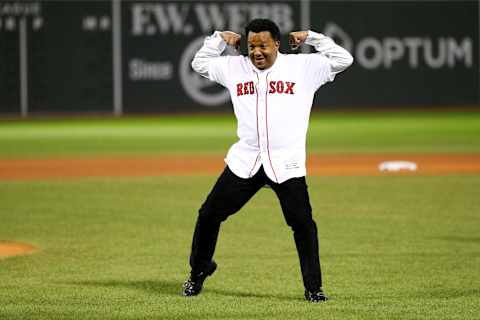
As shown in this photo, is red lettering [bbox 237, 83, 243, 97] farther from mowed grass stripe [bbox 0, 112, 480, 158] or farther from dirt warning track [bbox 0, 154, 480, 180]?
mowed grass stripe [bbox 0, 112, 480, 158]

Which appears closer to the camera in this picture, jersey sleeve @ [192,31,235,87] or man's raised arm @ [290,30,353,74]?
man's raised arm @ [290,30,353,74]

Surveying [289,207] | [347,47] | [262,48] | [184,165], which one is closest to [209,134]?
[184,165]

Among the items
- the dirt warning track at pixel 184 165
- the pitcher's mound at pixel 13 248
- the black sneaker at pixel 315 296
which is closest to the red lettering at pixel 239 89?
the black sneaker at pixel 315 296

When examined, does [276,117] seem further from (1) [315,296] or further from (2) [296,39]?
(1) [315,296]

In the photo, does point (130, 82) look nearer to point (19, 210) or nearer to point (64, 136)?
point (64, 136)

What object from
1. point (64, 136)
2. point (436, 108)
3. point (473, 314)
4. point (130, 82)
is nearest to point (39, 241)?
point (473, 314)

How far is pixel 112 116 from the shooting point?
32.0 m

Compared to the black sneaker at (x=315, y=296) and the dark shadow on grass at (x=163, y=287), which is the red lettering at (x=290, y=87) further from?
the dark shadow on grass at (x=163, y=287)

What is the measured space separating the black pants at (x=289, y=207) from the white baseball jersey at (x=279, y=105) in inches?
2.9

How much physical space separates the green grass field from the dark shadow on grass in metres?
0.01

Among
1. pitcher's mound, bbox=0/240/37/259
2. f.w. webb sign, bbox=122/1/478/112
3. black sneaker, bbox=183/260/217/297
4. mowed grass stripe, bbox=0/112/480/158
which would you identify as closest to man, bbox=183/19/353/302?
black sneaker, bbox=183/260/217/297

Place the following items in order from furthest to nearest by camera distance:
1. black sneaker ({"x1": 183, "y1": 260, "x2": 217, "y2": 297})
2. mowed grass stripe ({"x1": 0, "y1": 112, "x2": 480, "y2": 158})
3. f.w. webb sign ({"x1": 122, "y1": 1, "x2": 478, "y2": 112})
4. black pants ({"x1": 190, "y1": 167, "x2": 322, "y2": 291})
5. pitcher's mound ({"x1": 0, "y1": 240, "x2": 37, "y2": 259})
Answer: f.w. webb sign ({"x1": 122, "y1": 1, "x2": 478, "y2": 112}), mowed grass stripe ({"x1": 0, "y1": 112, "x2": 480, "y2": 158}), pitcher's mound ({"x1": 0, "y1": 240, "x2": 37, "y2": 259}), black sneaker ({"x1": 183, "y1": 260, "x2": 217, "y2": 297}), black pants ({"x1": 190, "y1": 167, "x2": 322, "y2": 291})

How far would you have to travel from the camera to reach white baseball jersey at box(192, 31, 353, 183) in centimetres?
765

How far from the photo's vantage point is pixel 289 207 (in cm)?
776
